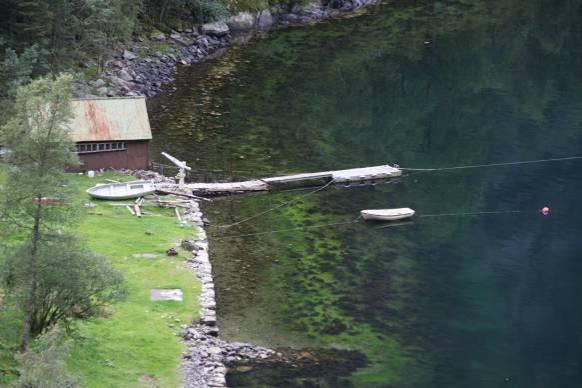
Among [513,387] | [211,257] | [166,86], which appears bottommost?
[513,387]

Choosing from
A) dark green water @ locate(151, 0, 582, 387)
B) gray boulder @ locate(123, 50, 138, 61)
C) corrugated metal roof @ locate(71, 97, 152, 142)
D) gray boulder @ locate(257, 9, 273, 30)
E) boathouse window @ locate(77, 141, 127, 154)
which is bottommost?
dark green water @ locate(151, 0, 582, 387)

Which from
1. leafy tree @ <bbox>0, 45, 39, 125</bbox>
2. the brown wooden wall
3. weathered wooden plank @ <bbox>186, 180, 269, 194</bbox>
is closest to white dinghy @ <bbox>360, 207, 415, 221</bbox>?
weathered wooden plank @ <bbox>186, 180, 269, 194</bbox>

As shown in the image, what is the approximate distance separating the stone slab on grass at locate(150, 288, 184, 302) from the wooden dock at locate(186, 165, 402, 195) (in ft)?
62.6

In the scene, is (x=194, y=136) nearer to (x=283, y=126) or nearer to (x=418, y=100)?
(x=283, y=126)

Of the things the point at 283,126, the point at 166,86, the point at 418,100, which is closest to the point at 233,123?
the point at 283,126

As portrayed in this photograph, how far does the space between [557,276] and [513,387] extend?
17.0 m

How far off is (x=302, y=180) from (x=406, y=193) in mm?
8412

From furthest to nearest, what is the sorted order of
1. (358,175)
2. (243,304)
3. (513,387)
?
(358,175), (243,304), (513,387)

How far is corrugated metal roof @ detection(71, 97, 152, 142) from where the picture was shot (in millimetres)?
78500

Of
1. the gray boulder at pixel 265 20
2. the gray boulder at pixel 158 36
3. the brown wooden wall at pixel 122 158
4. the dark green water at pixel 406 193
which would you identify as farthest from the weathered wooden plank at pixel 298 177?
the gray boulder at pixel 265 20

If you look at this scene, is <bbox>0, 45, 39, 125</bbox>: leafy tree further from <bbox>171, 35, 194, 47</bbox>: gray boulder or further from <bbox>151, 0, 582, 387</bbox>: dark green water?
<bbox>171, 35, 194, 47</bbox>: gray boulder

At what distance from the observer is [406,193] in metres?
86.5

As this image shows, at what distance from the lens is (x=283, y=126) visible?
99125 mm

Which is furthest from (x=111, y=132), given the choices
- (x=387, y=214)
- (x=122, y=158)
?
(x=387, y=214)
